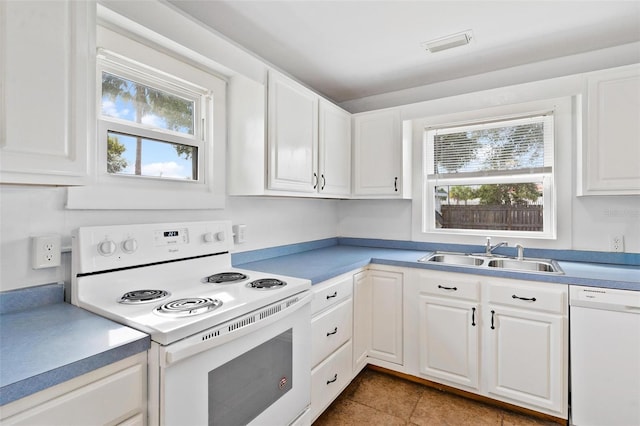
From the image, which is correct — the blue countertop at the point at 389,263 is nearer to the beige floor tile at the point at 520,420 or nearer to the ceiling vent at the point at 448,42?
the beige floor tile at the point at 520,420

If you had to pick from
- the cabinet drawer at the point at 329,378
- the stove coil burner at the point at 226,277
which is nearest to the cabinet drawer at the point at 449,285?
the cabinet drawer at the point at 329,378

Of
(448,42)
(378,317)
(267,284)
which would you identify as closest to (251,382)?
(267,284)

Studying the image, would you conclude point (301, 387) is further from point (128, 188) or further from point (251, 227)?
point (128, 188)

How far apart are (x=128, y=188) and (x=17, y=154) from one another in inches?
Result: 24.6

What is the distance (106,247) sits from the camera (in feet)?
4.58

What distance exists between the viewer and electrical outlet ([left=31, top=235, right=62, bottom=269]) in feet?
4.17

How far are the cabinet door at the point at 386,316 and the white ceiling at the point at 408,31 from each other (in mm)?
1637

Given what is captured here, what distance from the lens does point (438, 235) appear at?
9.32 feet

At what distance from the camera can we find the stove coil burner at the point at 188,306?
3.90ft

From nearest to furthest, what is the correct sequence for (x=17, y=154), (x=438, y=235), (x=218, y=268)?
(x=17, y=154)
(x=218, y=268)
(x=438, y=235)

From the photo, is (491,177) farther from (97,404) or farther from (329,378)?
(97,404)

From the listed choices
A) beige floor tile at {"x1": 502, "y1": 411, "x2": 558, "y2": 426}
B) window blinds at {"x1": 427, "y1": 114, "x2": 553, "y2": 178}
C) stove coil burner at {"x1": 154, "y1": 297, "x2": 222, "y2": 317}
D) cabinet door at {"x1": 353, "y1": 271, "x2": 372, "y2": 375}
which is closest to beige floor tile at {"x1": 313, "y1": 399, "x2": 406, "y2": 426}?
cabinet door at {"x1": 353, "y1": 271, "x2": 372, "y2": 375}

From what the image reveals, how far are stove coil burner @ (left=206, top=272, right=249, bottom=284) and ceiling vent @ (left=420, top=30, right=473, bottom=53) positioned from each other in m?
1.94

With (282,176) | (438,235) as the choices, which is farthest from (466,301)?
(282,176)
